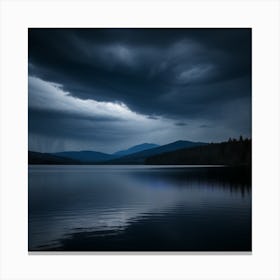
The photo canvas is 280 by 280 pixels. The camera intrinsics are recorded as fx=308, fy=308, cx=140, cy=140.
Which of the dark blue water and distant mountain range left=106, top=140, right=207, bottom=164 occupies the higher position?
distant mountain range left=106, top=140, right=207, bottom=164

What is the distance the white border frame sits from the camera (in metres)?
5.66

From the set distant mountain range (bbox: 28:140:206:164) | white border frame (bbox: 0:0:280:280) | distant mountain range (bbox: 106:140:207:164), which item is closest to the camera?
white border frame (bbox: 0:0:280:280)

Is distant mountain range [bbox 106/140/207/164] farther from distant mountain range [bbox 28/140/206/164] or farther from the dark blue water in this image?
the dark blue water

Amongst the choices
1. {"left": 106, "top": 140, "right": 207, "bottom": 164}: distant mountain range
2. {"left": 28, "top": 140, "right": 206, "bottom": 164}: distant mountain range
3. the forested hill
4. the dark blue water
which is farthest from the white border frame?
{"left": 106, "top": 140, "right": 207, "bottom": 164}: distant mountain range

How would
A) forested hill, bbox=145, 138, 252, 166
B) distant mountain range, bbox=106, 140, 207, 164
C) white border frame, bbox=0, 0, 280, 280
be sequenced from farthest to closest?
1. distant mountain range, bbox=106, 140, 207, 164
2. forested hill, bbox=145, 138, 252, 166
3. white border frame, bbox=0, 0, 280, 280

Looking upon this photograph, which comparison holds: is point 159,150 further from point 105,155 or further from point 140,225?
point 140,225
